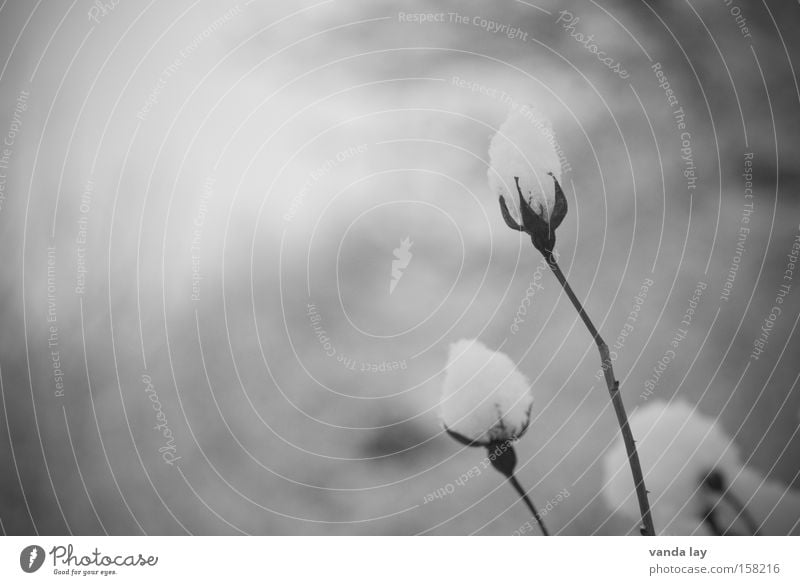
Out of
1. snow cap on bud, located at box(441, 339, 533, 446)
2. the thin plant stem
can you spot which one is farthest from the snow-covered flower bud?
the thin plant stem

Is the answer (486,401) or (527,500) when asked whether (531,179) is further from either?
(527,500)

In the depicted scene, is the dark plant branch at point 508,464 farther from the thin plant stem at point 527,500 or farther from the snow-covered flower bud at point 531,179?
the snow-covered flower bud at point 531,179

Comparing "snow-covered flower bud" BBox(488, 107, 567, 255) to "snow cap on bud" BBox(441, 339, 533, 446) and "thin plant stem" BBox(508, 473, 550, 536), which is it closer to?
"snow cap on bud" BBox(441, 339, 533, 446)

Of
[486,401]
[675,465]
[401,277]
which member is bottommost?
[675,465]

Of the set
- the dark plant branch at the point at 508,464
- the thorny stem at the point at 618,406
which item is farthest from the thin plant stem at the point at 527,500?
the thorny stem at the point at 618,406

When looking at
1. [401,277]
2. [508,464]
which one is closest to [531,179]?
[401,277]

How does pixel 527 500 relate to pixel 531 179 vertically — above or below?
below

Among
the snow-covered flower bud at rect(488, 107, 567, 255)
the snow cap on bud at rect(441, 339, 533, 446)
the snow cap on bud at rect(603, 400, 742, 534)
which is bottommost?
the snow cap on bud at rect(603, 400, 742, 534)
